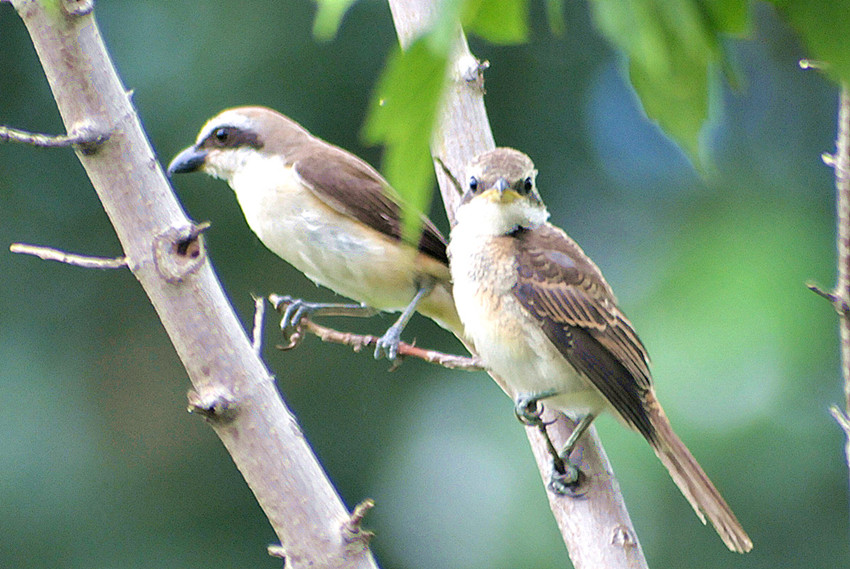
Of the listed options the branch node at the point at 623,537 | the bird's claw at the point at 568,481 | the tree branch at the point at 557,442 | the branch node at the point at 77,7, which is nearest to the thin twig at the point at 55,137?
the branch node at the point at 77,7

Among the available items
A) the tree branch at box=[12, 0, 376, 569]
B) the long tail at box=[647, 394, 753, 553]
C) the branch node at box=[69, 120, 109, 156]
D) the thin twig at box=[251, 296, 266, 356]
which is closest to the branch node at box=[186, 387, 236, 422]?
the tree branch at box=[12, 0, 376, 569]

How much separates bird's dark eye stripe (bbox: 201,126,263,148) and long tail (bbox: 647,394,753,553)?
129 centimetres

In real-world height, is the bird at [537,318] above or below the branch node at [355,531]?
above

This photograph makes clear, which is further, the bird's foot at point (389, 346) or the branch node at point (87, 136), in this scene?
the bird's foot at point (389, 346)

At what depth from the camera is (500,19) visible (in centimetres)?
75

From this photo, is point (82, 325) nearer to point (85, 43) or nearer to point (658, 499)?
point (658, 499)

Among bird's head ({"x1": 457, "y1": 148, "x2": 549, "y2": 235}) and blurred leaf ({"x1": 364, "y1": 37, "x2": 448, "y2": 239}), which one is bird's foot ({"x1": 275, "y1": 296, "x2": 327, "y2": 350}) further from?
blurred leaf ({"x1": 364, "y1": 37, "x2": 448, "y2": 239})

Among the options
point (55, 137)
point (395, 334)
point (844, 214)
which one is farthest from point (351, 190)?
point (844, 214)

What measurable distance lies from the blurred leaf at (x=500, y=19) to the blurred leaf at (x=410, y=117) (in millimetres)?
92

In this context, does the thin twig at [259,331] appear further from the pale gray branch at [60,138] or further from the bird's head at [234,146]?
the bird's head at [234,146]

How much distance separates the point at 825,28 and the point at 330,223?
77.1 inches

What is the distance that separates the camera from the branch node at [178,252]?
5.11ft

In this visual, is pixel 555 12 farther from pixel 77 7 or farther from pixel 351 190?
pixel 351 190

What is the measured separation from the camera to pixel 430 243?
8.04 ft
